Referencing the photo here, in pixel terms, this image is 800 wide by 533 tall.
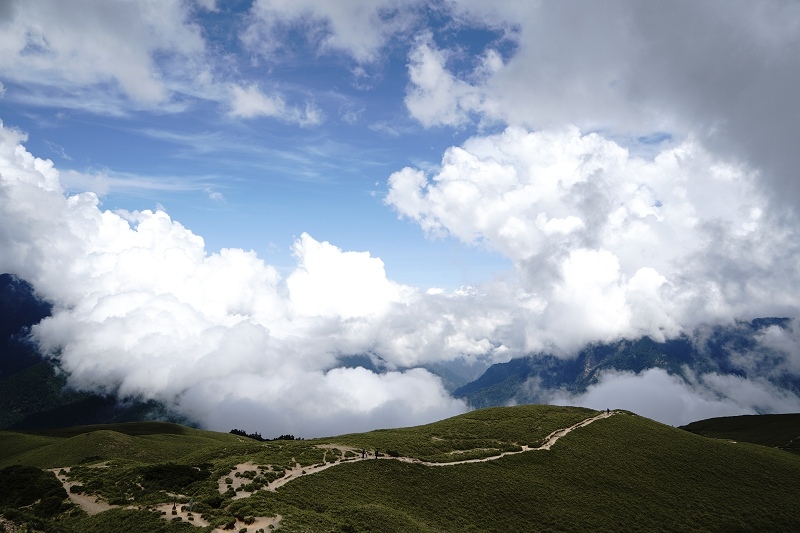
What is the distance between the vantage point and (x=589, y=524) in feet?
205

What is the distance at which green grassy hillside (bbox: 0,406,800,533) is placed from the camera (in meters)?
50.4

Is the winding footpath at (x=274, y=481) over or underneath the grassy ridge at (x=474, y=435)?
underneath

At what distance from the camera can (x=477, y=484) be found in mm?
68062

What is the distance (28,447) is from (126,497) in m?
154

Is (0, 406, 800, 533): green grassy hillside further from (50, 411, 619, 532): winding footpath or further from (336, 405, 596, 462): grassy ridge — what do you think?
(50, 411, 619, 532): winding footpath

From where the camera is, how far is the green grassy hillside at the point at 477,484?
1986 inches

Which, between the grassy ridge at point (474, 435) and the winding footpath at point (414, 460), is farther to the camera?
the grassy ridge at point (474, 435)

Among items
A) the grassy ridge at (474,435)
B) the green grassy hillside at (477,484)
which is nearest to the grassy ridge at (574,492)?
the green grassy hillside at (477,484)

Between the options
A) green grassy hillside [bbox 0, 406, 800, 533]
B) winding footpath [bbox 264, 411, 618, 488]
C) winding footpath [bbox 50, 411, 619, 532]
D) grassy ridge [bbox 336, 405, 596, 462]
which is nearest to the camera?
winding footpath [bbox 50, 411, 619, 532]

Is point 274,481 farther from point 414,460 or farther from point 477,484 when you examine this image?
point 477,484

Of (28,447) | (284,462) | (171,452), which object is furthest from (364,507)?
(28,447)

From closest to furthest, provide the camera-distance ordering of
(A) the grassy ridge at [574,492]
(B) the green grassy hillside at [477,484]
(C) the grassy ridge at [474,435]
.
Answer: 1. (B) the green grassy hillside at [477,484]
2. (A) the grassy ridge at [574,492]
3. (C) the grassy ridge at [474,435]

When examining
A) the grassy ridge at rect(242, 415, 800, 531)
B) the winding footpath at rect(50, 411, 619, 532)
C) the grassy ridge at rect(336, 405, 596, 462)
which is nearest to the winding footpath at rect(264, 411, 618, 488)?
the winding footpath at rect(50, 411, 619, 532)

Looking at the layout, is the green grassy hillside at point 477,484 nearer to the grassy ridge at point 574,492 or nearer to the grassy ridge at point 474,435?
the grassy ridge at point 574,492
